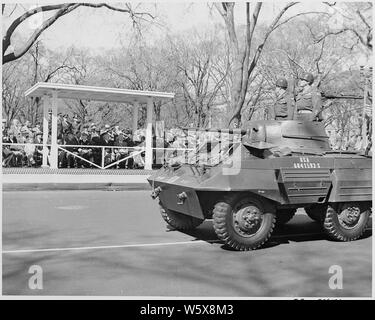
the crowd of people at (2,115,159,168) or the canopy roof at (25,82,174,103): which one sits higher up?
the canopy roof at (25,82,174,103)

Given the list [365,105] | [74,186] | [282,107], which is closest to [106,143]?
[74,186]

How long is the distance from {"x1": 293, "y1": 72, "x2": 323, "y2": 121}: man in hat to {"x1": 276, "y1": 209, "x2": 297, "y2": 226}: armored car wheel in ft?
4.49

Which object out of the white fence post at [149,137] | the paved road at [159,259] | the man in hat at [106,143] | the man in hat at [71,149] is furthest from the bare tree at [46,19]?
the white fence post at [149,137]

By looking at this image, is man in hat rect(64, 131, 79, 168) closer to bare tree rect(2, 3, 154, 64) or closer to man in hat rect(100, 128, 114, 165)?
man in hat rect(100, 128, 114, 165)

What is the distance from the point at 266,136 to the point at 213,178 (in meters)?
1.31

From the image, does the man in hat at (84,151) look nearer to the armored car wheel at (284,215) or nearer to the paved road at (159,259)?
the paved road at (159,259)

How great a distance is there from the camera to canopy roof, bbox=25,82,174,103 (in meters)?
11.9

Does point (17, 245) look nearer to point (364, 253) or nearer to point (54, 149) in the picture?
point (364, 253)

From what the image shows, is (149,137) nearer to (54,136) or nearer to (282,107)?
(54,136)

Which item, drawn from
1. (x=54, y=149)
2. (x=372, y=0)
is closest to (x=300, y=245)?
(x=372, y=0)

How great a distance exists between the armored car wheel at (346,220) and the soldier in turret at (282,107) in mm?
1375

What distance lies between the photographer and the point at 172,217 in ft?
23.9

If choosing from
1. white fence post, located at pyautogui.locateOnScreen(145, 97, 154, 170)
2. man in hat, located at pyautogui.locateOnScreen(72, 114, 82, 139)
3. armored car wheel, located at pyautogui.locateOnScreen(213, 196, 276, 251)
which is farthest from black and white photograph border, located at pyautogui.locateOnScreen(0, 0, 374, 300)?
white fence post, located at pyautogui.locateOnScreen(145, 97, 154, 170)

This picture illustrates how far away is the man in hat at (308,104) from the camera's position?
23.1 ft
